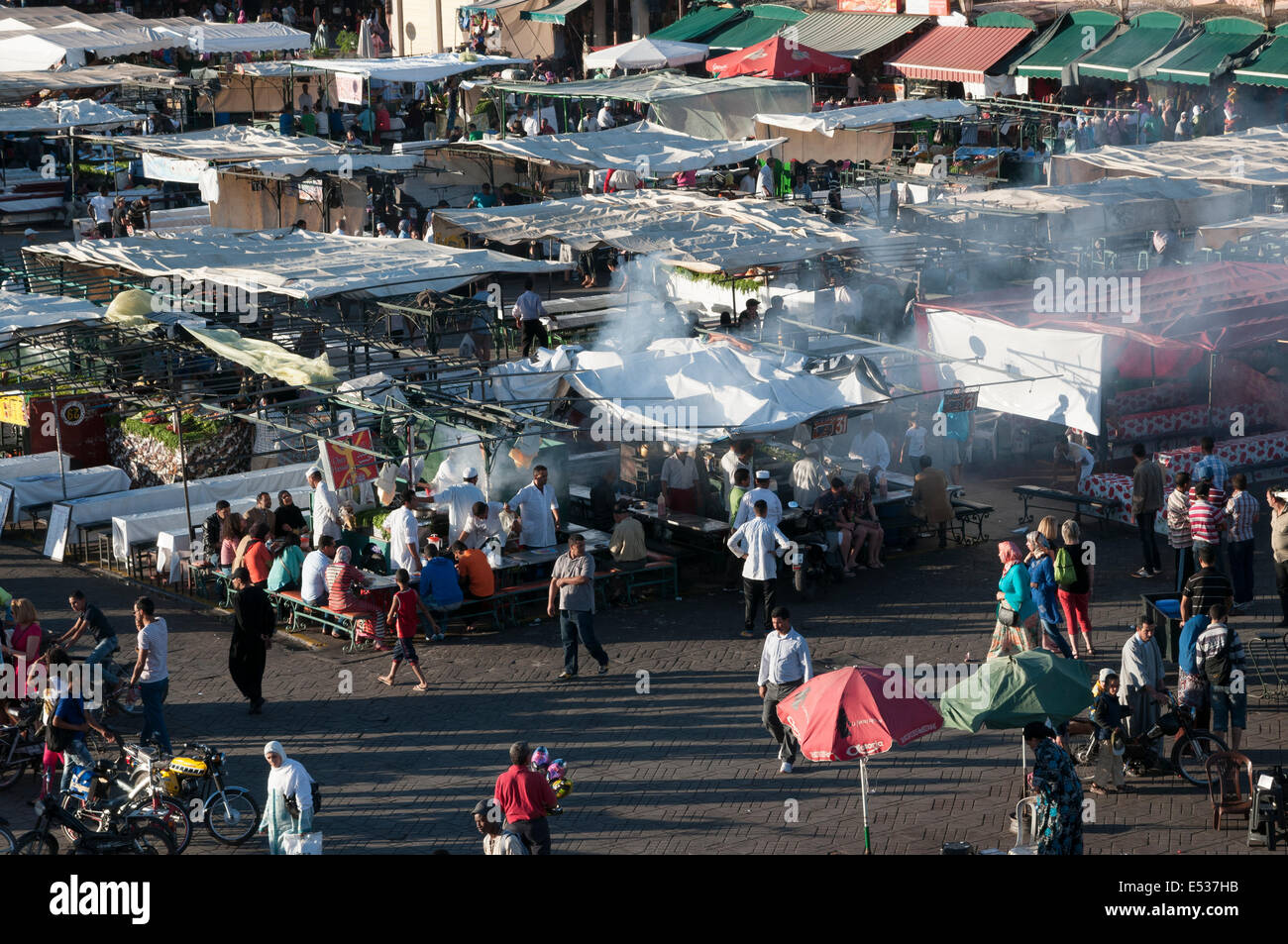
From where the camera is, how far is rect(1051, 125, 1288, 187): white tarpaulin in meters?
26.7

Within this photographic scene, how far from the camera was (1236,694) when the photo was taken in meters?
12.6

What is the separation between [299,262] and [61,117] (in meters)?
16.5

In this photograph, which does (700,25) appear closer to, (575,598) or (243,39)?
(243,39)

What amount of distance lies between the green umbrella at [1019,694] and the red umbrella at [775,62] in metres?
30.4

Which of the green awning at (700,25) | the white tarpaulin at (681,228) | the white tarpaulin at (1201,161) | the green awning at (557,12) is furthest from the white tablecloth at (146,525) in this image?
the green awning at (557,12)

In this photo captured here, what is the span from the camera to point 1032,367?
20.1 meters

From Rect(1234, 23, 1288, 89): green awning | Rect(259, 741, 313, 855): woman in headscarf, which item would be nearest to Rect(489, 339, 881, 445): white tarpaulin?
Rect(259, 741, 313, 855): woman in headscarf

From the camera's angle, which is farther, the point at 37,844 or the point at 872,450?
the point at 872,450

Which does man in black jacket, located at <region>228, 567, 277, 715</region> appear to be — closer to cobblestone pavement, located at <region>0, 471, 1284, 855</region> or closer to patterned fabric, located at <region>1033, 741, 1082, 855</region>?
cobblestone pavement, located at <region>0, 471, 1284, 855</region>

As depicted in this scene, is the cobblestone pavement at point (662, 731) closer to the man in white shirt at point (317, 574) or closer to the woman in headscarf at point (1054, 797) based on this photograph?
the man in white shirt at point (317, 574)

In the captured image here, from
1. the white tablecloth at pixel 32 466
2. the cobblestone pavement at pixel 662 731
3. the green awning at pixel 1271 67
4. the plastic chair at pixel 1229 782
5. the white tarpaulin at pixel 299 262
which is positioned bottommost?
the cobblestone pavement at pixel 662 731

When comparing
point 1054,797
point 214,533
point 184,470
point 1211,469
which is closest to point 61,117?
point 184,470

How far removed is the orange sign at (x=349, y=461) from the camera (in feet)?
58.1
